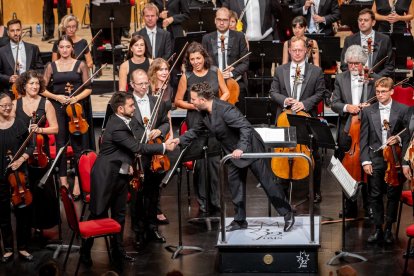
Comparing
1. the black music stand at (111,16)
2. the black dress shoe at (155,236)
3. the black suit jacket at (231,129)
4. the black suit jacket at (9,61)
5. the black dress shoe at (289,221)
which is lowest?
the black dress shoe at (155,236)

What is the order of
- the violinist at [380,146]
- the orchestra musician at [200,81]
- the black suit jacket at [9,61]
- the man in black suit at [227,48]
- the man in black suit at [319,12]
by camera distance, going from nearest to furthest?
the violinist at [380,146] < the orchestra musician at [200,81] < the man in black suit at [227,48] < the black suit jacket at [9,61] < the man in black suit at [319,12]

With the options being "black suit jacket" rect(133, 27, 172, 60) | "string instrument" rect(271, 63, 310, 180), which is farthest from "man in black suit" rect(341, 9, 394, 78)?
"black suit jacket" rect(133, 27, 172, 60)

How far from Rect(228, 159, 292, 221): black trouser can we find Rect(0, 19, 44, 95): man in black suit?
137 inches

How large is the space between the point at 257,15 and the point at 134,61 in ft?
8.11

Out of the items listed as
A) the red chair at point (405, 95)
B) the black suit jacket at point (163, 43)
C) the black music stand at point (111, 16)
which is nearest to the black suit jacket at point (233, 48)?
the black suit jacket at point (163, 43)

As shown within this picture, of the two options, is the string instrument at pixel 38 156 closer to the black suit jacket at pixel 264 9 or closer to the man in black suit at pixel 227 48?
the man in black suit at pixel 227 48

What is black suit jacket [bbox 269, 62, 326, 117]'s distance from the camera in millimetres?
10125

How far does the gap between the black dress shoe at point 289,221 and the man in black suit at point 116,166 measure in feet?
4.01

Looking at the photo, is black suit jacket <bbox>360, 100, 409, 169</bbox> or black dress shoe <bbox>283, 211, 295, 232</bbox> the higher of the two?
black suit jacket <bbox>360, 100, 409, 169</bbox>

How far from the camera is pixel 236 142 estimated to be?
8.94 meters

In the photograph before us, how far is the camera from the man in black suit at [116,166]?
8742 millimetres

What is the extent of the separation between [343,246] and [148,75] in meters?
2.62

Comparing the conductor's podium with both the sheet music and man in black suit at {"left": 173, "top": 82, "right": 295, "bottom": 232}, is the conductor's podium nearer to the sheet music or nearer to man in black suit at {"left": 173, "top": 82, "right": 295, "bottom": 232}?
man in black suit at {"left": 173, "top": 82, "right": 295, "bottom": 232}

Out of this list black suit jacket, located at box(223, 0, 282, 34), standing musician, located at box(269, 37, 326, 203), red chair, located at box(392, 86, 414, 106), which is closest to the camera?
standing musician, located at box(269, 37, 326, 203)
